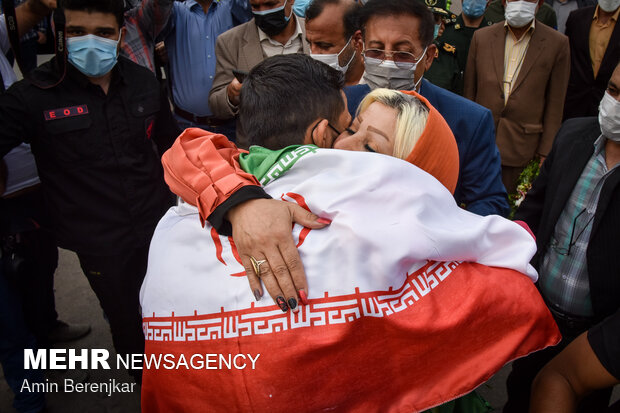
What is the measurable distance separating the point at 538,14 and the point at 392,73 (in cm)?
391

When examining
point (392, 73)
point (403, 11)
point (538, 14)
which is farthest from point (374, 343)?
point (538, 14)

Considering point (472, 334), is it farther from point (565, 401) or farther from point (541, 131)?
point (541, 131)

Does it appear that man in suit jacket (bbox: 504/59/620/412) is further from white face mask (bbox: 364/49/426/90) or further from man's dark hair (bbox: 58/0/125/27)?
man's dark hair (bbox: 58/0/125/27)

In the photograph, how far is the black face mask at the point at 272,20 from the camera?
3.12 m

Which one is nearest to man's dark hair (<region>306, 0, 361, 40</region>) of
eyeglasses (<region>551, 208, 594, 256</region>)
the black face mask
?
the black face mask

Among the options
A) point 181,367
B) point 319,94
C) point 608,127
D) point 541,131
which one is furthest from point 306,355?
point 541,131

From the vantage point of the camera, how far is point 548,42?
3.84m

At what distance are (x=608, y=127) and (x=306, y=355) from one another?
166 centimetres

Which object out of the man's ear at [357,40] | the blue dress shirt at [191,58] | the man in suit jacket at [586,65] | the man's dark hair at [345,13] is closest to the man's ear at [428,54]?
the man's ear at [357,40]

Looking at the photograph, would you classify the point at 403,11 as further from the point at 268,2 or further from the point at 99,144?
the point at 99,144

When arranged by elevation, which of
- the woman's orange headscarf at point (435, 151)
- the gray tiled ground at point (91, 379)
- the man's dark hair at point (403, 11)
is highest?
the man's dark hair at point (403, 11)

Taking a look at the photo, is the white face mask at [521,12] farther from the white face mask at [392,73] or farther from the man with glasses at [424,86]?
the white face mask at [392,73]

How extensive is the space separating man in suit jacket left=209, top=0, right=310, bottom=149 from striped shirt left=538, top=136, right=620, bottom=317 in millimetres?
1974

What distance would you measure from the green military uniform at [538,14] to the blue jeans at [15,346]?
5.46 meters
